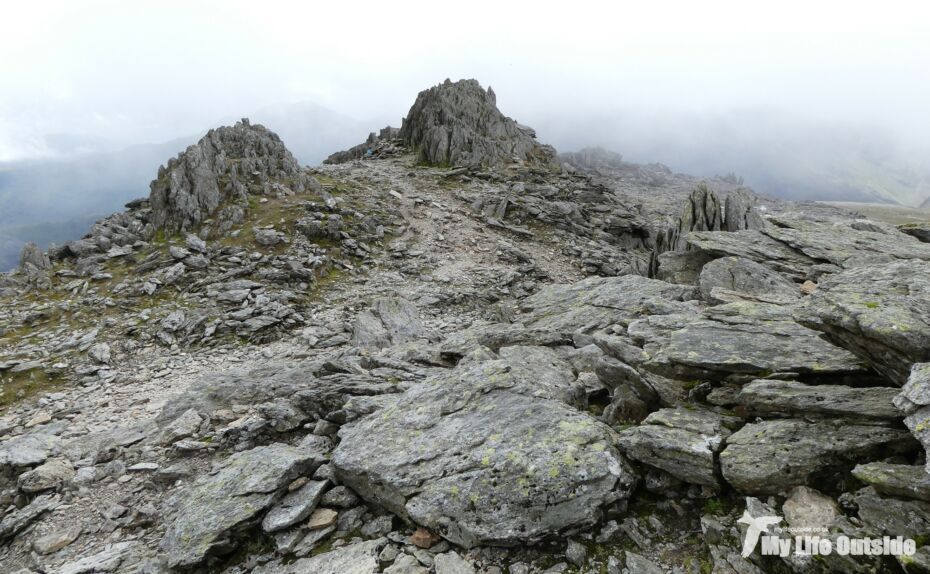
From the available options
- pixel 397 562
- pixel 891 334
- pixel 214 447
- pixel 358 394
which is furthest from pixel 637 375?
pixel 214 447

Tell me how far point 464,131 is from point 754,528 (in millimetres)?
65853

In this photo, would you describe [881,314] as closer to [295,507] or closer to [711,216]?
[295,507]

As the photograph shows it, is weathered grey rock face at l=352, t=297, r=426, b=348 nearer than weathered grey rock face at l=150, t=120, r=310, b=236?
Yes

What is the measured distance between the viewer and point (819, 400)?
8258 millimetres

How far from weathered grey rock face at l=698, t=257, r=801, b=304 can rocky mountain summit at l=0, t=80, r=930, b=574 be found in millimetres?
140

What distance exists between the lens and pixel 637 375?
11.1 metres

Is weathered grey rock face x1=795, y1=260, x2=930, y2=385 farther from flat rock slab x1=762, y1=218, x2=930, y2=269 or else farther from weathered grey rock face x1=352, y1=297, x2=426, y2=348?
weathered grey rock face x1=352, y1=297, x2=426, y2=348

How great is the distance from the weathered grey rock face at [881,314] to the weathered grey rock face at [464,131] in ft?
184

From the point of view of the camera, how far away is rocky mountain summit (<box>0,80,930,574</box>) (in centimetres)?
787

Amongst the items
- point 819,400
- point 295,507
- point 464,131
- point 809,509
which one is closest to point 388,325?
point 295,507

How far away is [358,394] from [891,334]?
14091mm

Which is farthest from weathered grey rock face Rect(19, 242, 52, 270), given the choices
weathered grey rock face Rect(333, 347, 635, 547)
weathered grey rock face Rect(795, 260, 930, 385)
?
weathered grey rock face Rect(795, 260, 930, 385)

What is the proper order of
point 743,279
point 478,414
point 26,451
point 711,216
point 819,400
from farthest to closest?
point 711,216
point 743,279
point 26,451
point 478,414
point 819,400

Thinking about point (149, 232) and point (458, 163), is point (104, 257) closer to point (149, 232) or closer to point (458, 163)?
point (149, 232)
